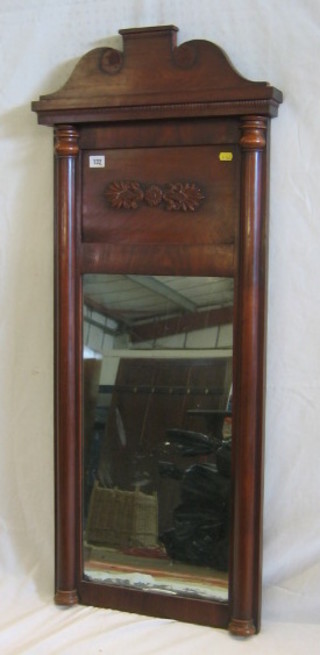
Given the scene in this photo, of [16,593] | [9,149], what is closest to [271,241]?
[9,149]

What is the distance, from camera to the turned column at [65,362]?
2.06 m

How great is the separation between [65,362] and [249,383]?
1.33ft

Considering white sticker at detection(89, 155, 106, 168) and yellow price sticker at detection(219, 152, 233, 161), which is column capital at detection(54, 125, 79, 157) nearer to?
white sticker at detection(89, 155, 106, 168)

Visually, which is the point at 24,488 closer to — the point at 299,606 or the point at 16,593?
the point at 16,593

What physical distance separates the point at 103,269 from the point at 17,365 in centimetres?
33

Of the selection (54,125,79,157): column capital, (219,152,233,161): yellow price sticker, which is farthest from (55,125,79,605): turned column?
(219,152,233,161): yellow price sticker

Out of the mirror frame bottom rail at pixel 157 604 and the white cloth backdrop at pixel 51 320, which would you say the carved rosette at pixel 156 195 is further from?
the mirror frame bottom rail at pixel 157 604

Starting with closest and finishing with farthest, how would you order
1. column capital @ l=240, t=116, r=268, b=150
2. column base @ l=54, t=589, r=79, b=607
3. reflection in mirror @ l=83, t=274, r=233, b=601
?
column capital @ l=240, t=116, r=268, b=150 < reflection in mirror @ l=83, t=274, r=233, b=601 < column base @ l=54, t=589, r=79, b=607

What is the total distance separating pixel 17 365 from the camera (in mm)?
2227

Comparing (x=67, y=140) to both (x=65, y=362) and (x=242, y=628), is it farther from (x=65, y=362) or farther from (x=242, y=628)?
(x=242, y=628)

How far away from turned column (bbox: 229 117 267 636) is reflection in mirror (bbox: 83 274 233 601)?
4 centimetres

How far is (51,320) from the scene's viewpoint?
2186 mm

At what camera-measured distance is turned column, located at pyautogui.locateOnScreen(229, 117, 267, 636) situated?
1911 millimetres

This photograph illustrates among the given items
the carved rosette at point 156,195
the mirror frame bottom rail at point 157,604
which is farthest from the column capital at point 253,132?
the mirror frame bottom rail at point 157,604
